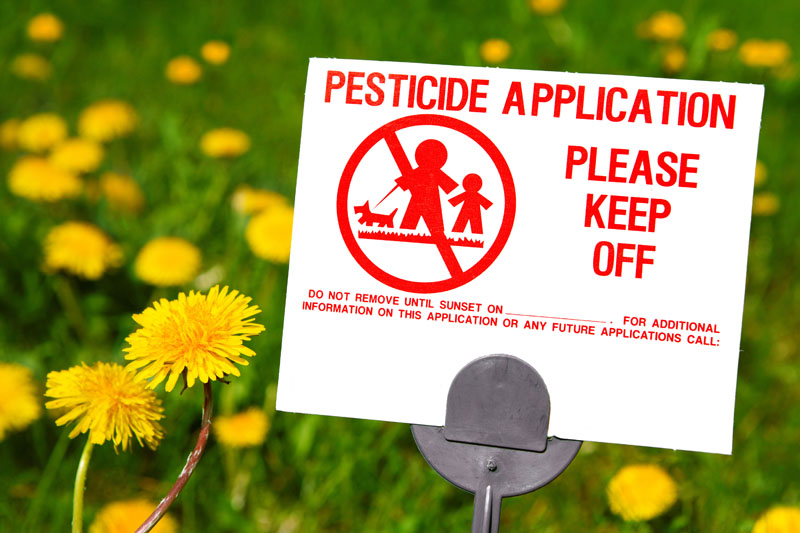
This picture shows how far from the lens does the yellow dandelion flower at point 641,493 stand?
0.93 metres

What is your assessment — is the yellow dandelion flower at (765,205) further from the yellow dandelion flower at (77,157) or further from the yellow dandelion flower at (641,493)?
the yellow dandelion flower at (77,157)

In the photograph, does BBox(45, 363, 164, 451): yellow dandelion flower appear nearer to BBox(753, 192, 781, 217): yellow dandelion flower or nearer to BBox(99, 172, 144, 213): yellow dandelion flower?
BBox(99, 172, 144, 213): yellow dandelion flower

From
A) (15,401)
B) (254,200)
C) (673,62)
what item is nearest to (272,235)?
(254,200)

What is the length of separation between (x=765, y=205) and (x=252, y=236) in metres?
1.14

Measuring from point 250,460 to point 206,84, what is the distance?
126 cm

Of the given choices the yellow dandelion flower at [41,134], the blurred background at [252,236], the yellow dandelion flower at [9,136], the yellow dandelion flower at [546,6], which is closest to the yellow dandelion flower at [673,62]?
the blurred background at [252,236]

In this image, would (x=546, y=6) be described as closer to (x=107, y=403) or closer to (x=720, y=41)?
(x=720, y=41)

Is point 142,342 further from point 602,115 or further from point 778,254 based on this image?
point 778,254

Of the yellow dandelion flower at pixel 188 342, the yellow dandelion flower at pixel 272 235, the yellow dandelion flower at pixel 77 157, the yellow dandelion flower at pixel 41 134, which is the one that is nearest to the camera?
the yellow dandelion flower at pixel 188 342

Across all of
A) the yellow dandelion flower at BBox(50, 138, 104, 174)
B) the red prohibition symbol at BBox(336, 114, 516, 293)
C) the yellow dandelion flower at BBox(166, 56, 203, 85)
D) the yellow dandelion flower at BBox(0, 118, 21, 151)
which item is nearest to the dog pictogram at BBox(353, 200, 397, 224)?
the red prohibition symbol at BBox(336, 114, 516, 293)

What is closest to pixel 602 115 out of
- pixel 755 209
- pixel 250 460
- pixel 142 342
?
pixel 142 342

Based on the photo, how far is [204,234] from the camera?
5.28 ft

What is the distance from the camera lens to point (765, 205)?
63.6 inches

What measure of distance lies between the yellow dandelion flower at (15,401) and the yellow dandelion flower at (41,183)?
49 centimetres
